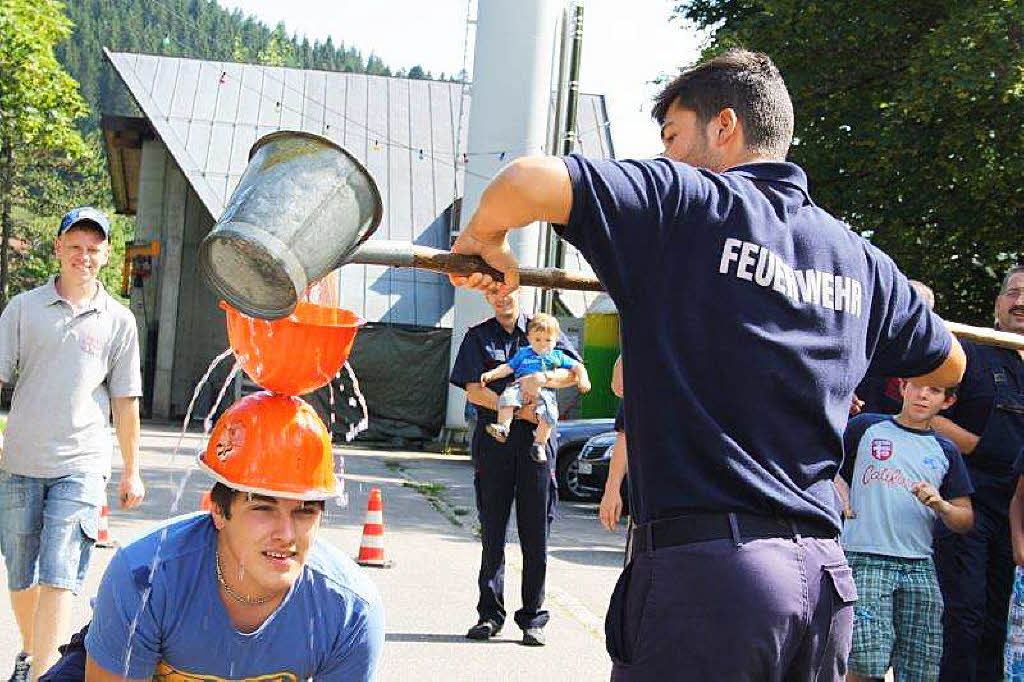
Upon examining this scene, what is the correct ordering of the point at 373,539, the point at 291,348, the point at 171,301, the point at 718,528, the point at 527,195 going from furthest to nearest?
1. the point at 171,301
2. the point at 373,539
3. the point at 291,348
4. the point at 718,528
5. the point at 527,195

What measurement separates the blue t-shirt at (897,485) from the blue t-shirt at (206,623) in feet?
10.6

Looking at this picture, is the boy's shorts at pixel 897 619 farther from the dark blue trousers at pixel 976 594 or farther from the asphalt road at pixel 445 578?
the asphalt road at pixel 445 578

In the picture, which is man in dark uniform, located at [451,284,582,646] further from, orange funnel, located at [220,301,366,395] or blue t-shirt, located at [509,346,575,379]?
orange funnel, located at [220,301,366,395]

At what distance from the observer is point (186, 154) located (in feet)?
97.6

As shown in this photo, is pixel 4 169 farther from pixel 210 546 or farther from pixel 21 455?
pixel 210 546

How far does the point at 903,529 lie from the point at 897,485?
0.68 ft

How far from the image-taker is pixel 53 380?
20.7ft

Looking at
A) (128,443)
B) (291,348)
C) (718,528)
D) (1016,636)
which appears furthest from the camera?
(128,443)

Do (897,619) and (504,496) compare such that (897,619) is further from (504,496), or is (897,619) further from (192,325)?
(192,325)

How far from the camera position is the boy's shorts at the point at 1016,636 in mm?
5953

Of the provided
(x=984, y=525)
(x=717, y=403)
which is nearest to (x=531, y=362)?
(x=984, y=525)

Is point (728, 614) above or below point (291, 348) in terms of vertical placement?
below

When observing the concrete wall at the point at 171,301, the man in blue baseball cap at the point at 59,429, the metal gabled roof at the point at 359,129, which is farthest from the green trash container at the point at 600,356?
the man in blue baseball cap at the point at 59,429

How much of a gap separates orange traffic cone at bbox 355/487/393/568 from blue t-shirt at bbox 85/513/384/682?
681cm
